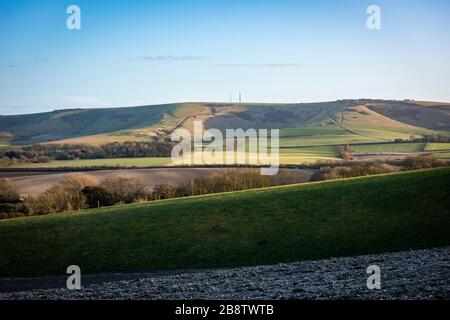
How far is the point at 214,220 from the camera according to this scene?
149ft

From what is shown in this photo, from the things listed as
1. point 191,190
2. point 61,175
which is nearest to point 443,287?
point 191,190

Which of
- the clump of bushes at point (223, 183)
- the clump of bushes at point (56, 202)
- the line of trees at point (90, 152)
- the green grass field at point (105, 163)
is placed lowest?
the clump of bushes at point (56, 202)

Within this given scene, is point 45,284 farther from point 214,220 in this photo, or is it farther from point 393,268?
point 393,268

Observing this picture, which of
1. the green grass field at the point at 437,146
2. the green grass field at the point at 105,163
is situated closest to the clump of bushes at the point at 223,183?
the green grass field at the point at 105,163

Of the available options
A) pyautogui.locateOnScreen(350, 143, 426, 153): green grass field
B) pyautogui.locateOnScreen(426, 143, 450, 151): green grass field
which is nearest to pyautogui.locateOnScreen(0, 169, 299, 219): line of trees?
pyautogui.locateOnScreen(350, 143, 426, 153): green grass field

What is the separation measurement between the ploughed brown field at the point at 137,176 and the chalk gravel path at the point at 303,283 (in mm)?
54068

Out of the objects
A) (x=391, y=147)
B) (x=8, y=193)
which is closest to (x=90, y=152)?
(x=8, y=193)

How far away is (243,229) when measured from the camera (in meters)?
43.0

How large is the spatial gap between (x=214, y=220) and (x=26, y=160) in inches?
3885

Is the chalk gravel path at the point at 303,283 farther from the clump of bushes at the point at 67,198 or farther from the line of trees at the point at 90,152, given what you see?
the line of trees at the point at 90,152

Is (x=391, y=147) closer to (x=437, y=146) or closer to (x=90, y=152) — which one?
→ (x=437, y=146)

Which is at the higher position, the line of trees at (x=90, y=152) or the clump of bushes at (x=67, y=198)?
the line of trees at (x=90, y=152)

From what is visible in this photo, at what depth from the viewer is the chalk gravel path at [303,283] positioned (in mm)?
20922

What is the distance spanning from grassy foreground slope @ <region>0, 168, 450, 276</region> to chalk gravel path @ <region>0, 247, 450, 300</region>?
4765mm
